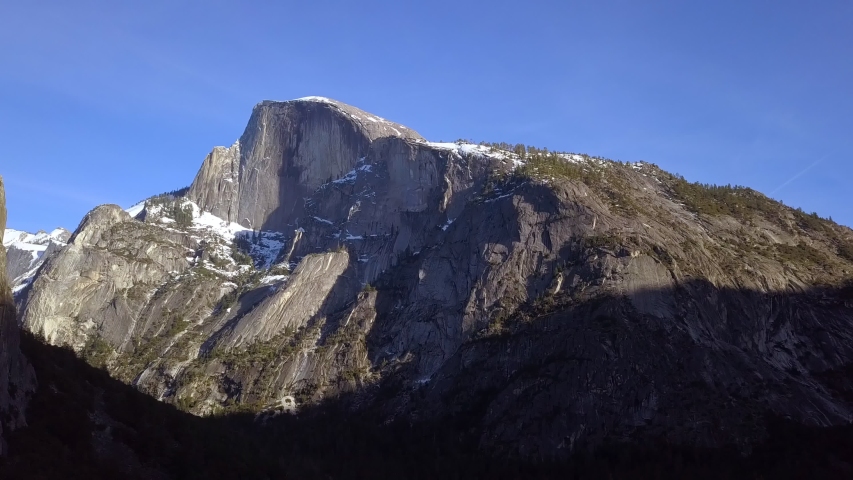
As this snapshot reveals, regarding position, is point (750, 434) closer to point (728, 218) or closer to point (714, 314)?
point (714, 314)

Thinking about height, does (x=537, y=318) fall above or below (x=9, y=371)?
above

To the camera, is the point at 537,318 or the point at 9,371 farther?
the point at 537,318

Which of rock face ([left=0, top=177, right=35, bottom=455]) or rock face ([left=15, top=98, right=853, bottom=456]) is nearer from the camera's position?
rock face ([left=0, top=177, right=35, bottom=455])

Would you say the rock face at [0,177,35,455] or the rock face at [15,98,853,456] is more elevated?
the rock face at [15,98,853,456]

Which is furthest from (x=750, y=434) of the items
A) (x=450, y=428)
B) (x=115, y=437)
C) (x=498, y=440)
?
(x=115, y=437)
